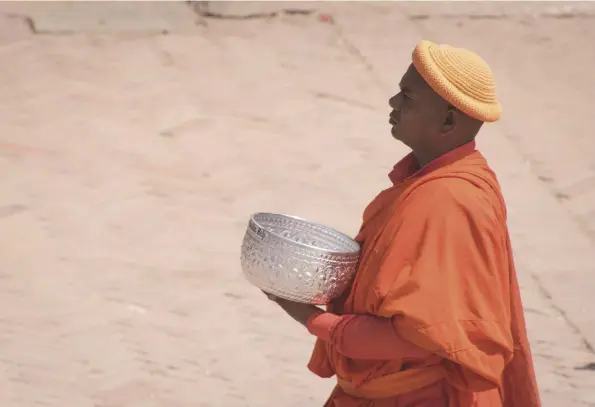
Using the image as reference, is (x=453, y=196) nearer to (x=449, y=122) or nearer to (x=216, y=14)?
(x=449, y=122)

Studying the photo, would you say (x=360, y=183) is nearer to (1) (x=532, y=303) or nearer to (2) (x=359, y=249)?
(1) (x=532, y=303)

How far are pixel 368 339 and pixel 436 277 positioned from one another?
197mm

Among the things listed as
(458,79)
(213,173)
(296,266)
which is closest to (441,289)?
(296,266)

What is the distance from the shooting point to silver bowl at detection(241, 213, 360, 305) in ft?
6.88

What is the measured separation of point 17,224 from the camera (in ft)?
15.4

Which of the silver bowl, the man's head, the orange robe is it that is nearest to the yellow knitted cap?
the man's head

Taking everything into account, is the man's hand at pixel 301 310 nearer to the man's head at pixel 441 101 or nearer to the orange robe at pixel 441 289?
the orange robe at pixel 441 289

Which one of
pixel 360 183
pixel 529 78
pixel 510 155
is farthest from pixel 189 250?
pixel 529 78

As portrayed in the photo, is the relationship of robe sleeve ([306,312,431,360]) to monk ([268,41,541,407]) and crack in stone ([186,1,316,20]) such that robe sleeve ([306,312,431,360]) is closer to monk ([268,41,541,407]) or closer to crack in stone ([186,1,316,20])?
monk ([268,41,541,407])

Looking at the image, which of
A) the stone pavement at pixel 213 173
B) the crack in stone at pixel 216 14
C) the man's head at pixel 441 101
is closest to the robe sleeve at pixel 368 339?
the man's head at pixel 441 101

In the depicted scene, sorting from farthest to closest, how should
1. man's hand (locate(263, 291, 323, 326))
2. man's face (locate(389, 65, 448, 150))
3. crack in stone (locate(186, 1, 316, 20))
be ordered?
1. crack in stone (locate(186, 1, 316, 20))
2. man's hand (locate(263, 291, 323, 326))
3. man's face (locate(389, 65, 448, 150))

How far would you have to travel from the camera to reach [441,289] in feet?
6.35

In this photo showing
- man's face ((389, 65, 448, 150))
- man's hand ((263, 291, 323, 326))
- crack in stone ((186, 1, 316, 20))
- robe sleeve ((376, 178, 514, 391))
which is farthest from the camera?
crack in stone ((186, 1, 316, 20))

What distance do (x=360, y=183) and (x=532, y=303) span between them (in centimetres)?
125
